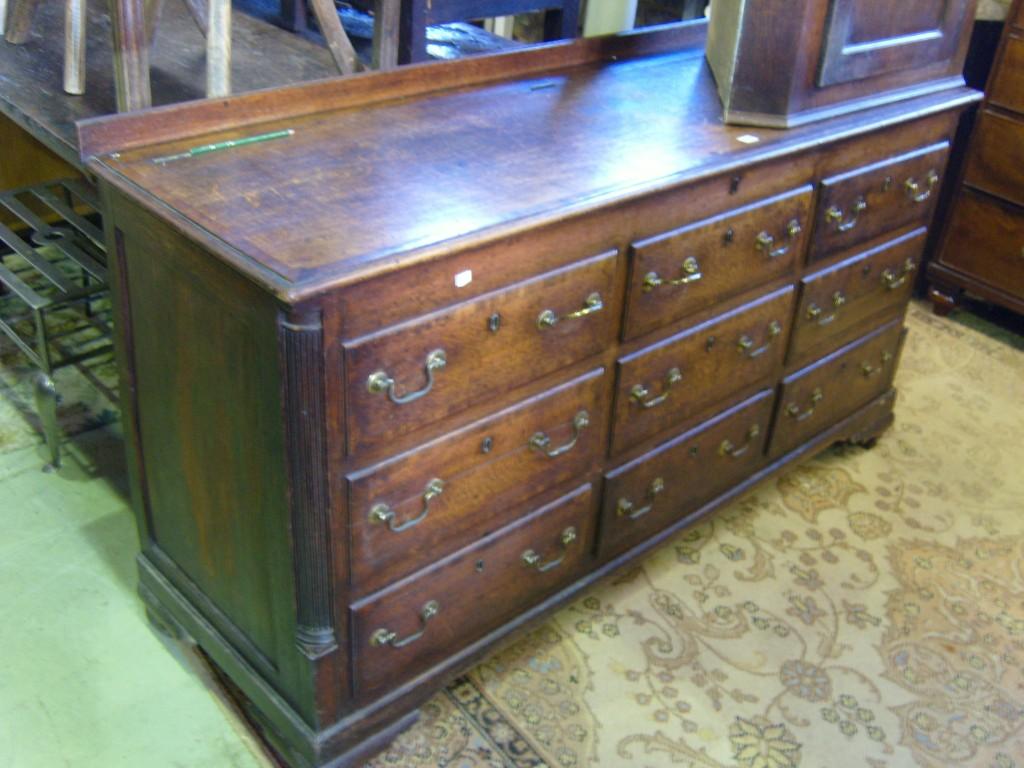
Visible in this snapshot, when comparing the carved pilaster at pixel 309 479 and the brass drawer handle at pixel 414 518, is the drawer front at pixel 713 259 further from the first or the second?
the carved pilaster at pixel 309 479

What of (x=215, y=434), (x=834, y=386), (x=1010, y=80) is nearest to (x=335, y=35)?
(x=215, y=434)

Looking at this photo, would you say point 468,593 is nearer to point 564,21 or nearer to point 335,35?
point 335,35

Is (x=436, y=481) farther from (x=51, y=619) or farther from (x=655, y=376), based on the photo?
(x=51, y=619)

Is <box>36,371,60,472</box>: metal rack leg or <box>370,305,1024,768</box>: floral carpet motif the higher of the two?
<box>36,371,60,472</box>: metal rack leg

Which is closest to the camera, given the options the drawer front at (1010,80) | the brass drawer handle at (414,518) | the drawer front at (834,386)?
the brass drawer handle at (414,518)

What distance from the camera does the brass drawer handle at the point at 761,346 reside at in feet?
7.25

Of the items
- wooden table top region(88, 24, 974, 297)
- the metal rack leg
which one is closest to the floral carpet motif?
wooden table top region(88, 24, 974, 297)

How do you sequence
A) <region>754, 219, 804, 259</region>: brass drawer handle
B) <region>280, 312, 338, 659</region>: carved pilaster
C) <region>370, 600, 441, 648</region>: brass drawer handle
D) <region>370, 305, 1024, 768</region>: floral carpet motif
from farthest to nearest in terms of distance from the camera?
1. <region>754, 219, 804, 259</region>: brass drawer handle
2. <region>370, 305, 1024, 768</region>: floral carpet motif
3. <region>370, 600, 441, 648</region>: brass drawer handle
4. <region>280, 312, 338, 659</region>: carved pilaster

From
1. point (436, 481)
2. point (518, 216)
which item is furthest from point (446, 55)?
point (436, 481)

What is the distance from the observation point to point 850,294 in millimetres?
2453

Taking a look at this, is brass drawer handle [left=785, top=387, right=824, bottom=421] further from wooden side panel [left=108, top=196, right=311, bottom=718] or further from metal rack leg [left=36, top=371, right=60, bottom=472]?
metal rack leg [left=36, top=371, right=60, bottom=472]

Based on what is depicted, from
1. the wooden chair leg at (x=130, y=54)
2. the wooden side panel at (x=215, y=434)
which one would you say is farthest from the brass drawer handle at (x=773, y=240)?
the wooden chair leg at (x=130, y=54)

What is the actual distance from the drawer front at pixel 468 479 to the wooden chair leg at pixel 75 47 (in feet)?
3.70

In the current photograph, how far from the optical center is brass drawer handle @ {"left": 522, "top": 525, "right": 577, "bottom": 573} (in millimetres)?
1987
